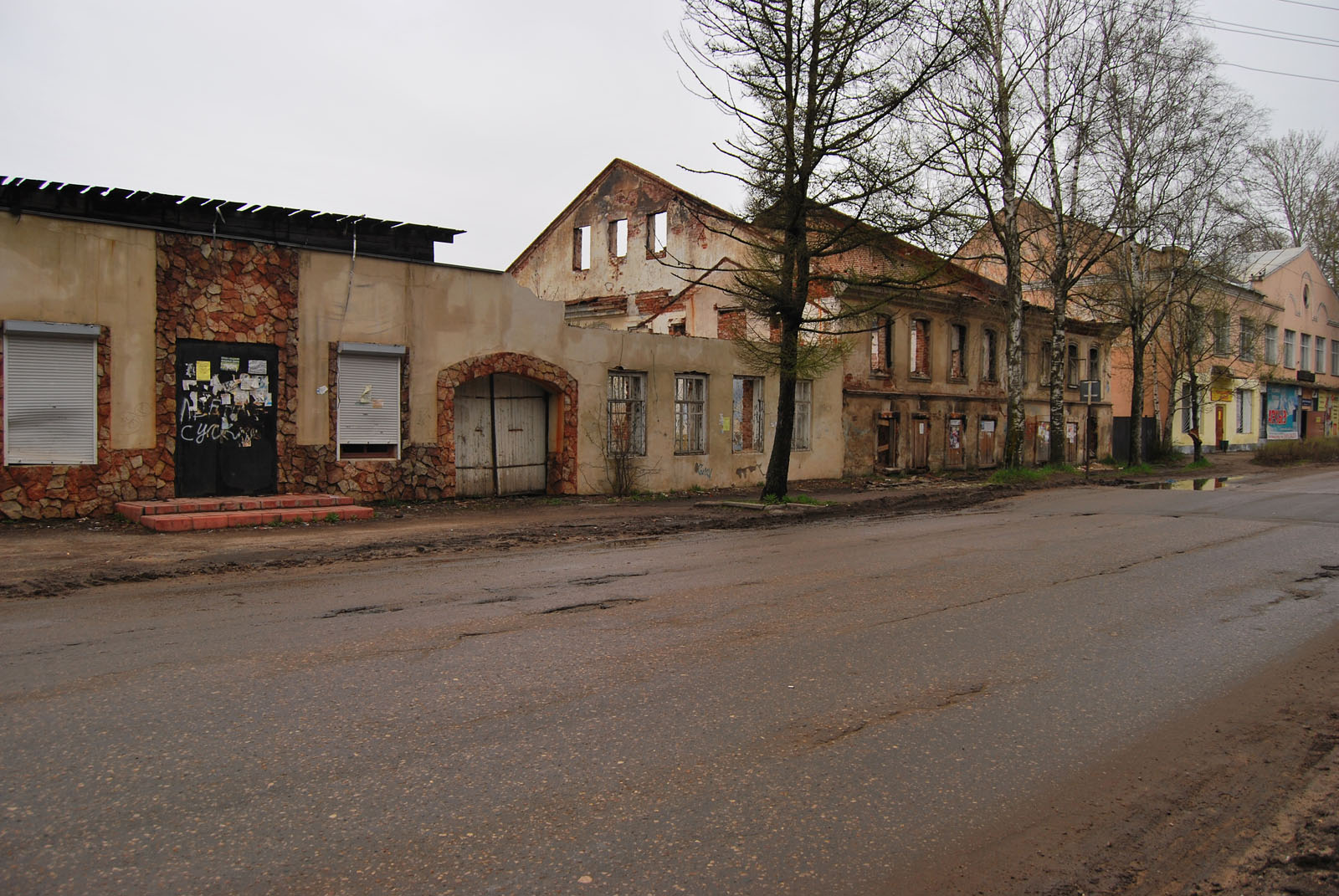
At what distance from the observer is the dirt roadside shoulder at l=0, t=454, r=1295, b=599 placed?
9.63 m

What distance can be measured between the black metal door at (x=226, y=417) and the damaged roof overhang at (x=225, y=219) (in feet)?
6.26

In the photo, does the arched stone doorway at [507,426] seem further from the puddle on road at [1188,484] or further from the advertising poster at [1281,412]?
the advertising poster at [1281,412]

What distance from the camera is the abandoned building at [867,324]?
27.5 meters

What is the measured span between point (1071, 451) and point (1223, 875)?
37.7m

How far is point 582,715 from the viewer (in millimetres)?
4742

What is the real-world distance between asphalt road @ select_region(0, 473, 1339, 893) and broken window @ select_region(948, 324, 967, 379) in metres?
23.3

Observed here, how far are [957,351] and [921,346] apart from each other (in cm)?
218

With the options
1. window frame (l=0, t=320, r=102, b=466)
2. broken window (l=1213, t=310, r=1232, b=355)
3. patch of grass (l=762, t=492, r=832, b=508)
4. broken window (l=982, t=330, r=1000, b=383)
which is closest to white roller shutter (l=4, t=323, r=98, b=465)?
window frame (l=0, t=320, r=102, b=466)

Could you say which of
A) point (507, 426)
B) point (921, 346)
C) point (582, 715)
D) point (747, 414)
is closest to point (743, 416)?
point (747, 414)

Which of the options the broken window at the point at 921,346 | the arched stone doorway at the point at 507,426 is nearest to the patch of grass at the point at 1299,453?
the broken window at the point at 921,346

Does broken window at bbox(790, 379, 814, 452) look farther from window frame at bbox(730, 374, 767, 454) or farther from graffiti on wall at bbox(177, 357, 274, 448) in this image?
graffiti on wall at bbox(177, 357, 274, 448)

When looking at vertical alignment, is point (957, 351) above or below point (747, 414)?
above

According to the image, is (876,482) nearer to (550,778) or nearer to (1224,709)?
(1224,709)

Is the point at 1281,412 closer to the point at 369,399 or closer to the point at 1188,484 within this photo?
the point at 1188,484
